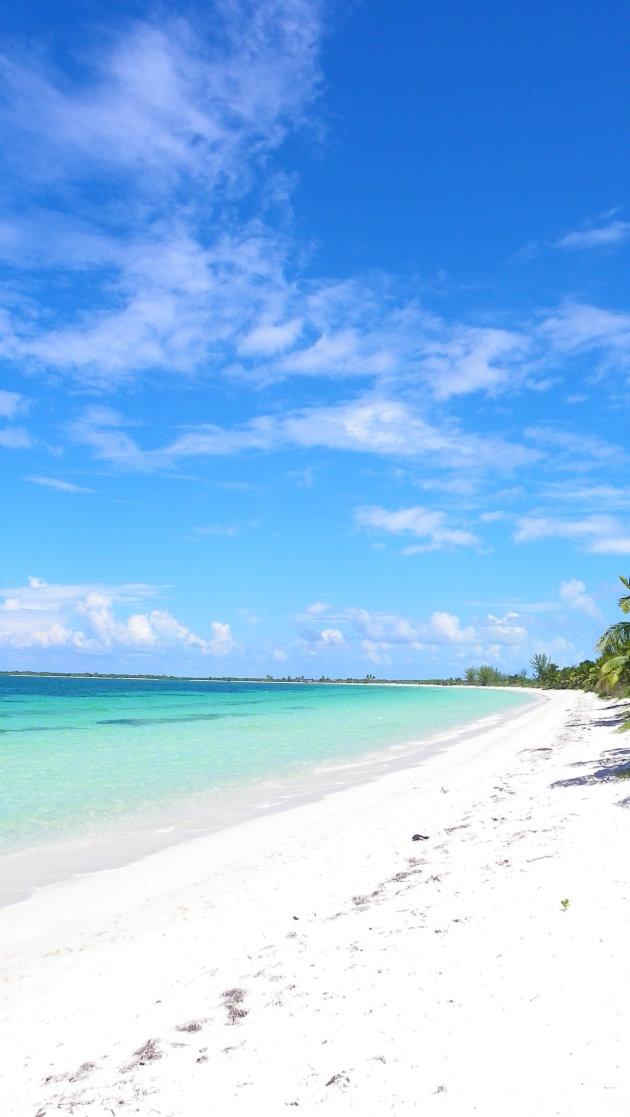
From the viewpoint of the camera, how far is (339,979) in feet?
20.2

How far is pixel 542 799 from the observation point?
536 inches

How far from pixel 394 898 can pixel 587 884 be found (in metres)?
2.31

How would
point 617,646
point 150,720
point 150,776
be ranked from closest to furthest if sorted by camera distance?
point 617,646
point 150,776
point 150,720

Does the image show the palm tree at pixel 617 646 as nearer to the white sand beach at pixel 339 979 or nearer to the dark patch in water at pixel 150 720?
the white sand beach at pixel 339 979

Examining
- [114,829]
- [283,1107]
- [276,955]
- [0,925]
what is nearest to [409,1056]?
[283,1107]

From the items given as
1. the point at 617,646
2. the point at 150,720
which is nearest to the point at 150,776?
the point at 617,646

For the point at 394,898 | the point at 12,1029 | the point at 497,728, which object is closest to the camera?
the point at 12,1029

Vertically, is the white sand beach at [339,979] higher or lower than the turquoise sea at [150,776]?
higher

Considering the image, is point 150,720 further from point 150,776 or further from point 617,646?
point 617,646

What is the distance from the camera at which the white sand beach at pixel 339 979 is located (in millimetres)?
4488

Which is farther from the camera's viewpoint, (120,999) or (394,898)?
(394,898)

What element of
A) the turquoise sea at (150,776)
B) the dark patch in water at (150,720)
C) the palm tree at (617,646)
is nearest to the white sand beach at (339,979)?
the turquoise sea at (150,776)

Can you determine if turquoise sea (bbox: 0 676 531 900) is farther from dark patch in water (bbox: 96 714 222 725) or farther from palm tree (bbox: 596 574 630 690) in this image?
palm tree (bbox: 596 574 630 690)

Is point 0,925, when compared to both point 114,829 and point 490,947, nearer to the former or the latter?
point 114,829
